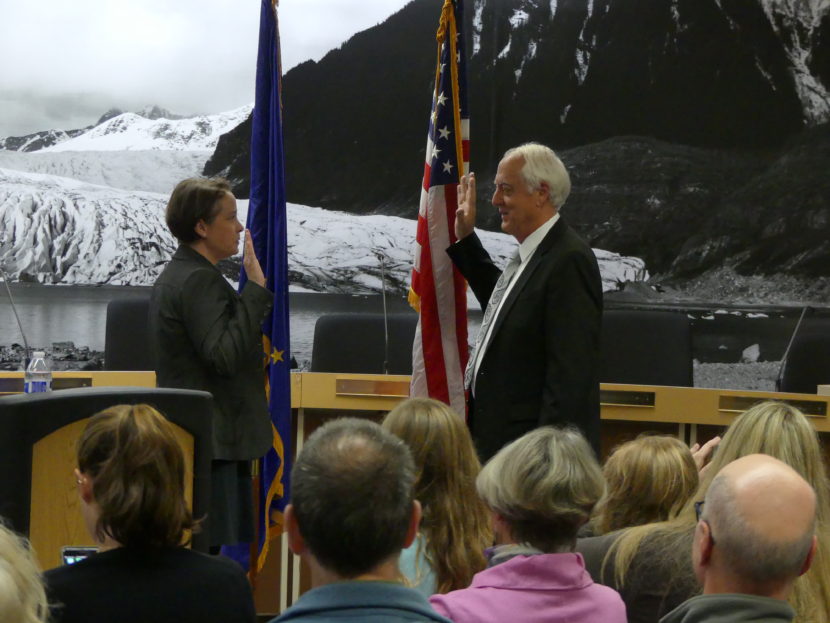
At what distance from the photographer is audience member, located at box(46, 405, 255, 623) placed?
1.45m

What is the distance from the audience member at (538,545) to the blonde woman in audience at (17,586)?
0.61 metres

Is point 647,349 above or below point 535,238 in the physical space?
below

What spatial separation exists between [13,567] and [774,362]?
5.27 m

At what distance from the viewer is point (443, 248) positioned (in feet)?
12.3

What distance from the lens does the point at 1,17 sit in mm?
5801

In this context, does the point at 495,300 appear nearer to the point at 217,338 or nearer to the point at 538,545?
the point at 217,338

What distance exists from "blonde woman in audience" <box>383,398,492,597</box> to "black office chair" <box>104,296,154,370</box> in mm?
2580

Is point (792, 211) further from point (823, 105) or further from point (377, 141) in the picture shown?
point (377, 141)

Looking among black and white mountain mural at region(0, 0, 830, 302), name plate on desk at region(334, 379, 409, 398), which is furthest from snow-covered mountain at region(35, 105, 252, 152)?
name plate on desk at region(334, 379, 409, 398)

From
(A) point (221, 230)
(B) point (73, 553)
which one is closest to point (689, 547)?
(B) point (73, 553)

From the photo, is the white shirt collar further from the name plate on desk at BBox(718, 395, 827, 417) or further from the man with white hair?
the name plate on desk at BBox(718, 395, 827, 417)

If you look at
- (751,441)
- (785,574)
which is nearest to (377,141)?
(751,441)

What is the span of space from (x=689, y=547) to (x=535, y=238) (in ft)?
4.36

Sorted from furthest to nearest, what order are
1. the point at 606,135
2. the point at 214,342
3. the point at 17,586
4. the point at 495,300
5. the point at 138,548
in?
the point at 606,135
the point at 495,300
the point at 214,342
the point at 138,548
the point at 17,586
